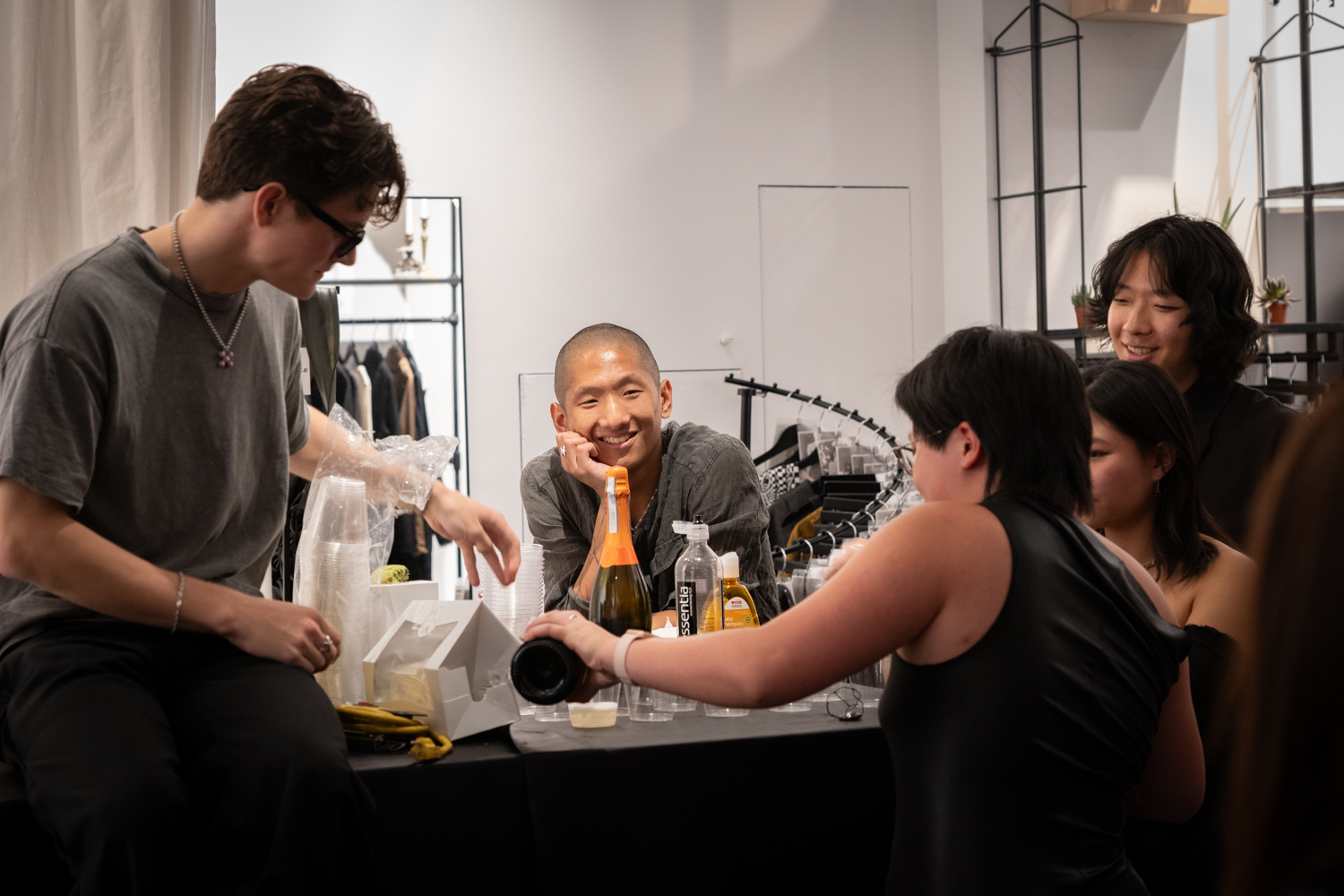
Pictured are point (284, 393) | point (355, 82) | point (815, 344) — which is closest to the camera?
point (284, 393)

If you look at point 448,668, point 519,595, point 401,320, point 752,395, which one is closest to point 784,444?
point 752,395

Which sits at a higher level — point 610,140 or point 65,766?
point 610,140

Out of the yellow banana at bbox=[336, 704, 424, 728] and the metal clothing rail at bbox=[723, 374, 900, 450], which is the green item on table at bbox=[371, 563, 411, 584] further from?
the metal clothing rail at bbox=[723, 374, 900, 450]

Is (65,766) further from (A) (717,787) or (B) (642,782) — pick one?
(A) (717,787)

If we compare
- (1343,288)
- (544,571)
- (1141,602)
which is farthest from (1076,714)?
(1343,288)

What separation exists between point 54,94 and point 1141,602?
7.18 ft

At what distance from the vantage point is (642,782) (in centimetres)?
156

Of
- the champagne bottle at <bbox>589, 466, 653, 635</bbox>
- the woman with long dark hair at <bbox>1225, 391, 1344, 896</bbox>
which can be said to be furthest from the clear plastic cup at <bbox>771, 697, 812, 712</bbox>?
the woman with long dark hair at <bbox>1225, 391, 1344, 896</bbox>

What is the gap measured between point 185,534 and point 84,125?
3.60 ft

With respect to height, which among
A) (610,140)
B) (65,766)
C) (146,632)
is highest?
(610,140)

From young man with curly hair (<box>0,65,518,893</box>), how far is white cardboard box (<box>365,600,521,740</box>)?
101 millimetres

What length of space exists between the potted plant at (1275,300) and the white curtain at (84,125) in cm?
558

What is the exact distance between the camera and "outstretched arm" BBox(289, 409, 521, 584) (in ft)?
6.22

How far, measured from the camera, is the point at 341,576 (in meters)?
1.76
